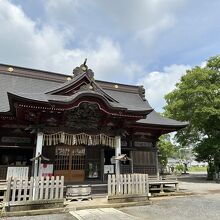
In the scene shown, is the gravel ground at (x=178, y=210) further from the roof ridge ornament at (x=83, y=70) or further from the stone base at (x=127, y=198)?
the roof ridge ornament at (x=83, y=70)

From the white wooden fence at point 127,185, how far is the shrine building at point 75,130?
5.06 ft

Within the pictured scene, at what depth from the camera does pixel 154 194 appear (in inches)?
561

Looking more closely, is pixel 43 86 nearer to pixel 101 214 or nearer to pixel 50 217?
pixel 50 217

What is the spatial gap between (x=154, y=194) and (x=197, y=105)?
49.3 feet

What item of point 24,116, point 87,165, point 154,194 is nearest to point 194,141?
point 154,194

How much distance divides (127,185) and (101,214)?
8.65 feet

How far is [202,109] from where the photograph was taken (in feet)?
79.8

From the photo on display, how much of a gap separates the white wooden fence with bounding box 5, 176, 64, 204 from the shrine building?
1.82 meters

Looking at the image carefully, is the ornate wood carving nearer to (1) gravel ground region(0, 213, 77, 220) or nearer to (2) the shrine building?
(2) the shrine building

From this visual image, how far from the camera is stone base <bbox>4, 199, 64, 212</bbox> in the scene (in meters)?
9.23

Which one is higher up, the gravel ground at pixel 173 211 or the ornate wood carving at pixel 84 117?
the ornate wood carving at pixel 84 117

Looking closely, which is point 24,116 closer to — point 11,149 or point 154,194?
point 11,149

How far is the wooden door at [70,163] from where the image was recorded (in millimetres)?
13797

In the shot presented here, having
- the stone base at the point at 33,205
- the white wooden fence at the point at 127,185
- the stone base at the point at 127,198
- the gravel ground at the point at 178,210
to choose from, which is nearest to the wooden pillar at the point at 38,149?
the stone base at the point at 33,205
